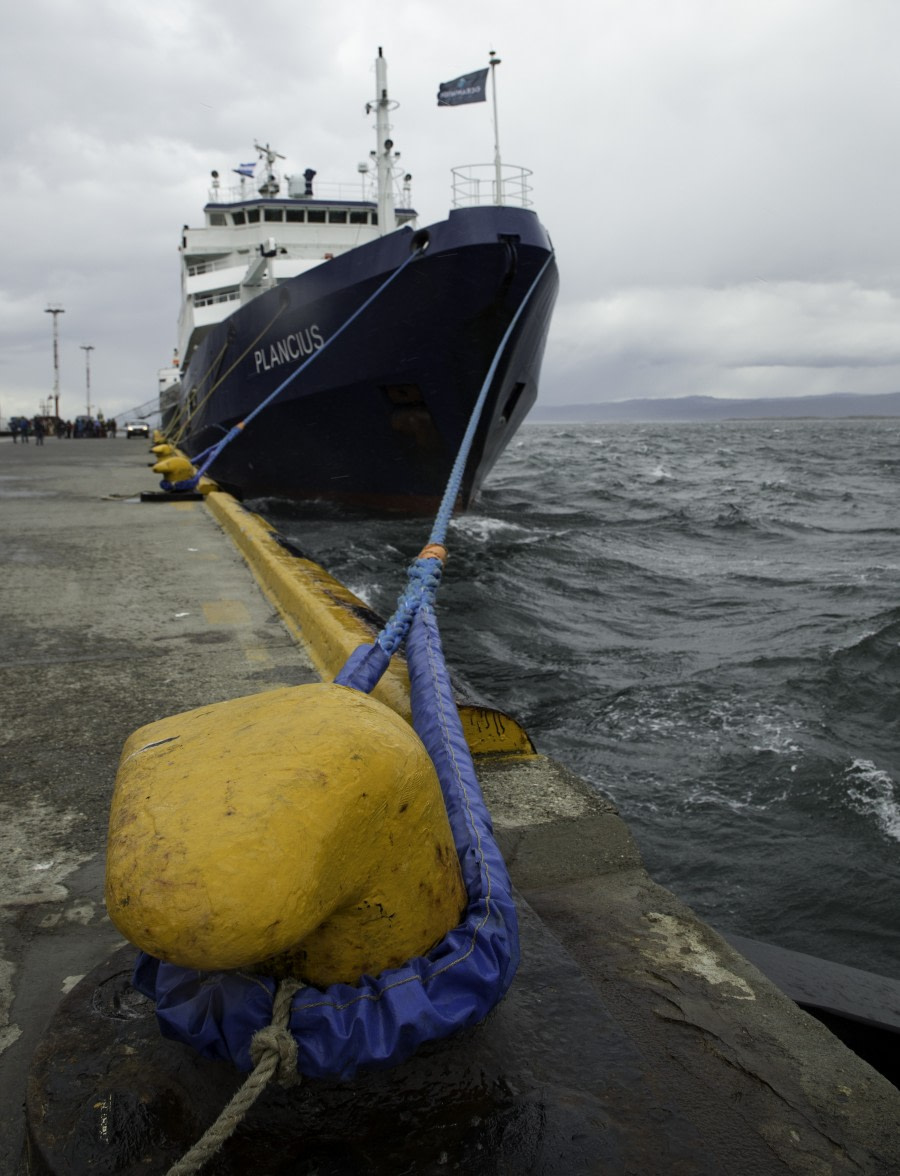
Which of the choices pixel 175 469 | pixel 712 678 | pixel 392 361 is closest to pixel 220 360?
pixel 392 361

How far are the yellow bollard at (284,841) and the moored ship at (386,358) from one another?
7808mm

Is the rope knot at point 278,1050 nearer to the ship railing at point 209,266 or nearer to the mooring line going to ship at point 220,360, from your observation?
the mooring line going to ship at point 220,360

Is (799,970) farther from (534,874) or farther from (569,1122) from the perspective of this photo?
(569,1122)

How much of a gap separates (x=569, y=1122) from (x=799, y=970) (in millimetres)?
1238

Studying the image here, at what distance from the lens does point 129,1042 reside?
1.54 meters

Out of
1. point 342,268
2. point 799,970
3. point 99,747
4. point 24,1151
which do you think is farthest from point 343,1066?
point 342,268

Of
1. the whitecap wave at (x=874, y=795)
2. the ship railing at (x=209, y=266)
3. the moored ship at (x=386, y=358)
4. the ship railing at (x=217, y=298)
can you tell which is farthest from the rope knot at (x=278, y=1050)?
the ship railing at (x=209, y=266)

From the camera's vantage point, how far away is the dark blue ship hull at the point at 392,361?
10.4m

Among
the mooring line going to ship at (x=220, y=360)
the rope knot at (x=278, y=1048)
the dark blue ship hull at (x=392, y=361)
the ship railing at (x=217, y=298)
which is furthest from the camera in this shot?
the ship railing at (x=217, y=298)

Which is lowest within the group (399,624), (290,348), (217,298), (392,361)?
(399,624)

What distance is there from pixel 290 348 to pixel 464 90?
158 inches

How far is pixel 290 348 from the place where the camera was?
39.8 ft

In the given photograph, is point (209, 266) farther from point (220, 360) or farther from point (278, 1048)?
point (278, 1048)

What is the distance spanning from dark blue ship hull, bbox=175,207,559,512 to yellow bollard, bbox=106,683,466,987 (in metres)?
9.56
